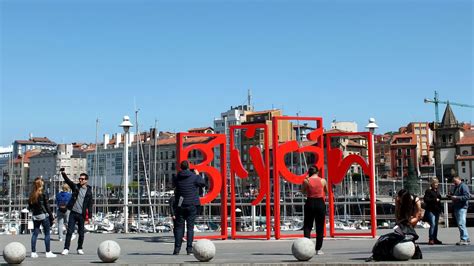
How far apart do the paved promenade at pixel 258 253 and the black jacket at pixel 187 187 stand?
1.21 meters

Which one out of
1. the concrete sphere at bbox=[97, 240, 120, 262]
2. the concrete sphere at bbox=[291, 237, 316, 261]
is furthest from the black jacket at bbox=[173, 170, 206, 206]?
the concrete sphere at bbox=[291, 237, 316, 261]

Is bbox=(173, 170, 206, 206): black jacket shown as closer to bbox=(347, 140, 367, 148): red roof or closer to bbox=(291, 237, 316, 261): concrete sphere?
bbox=(291, 237, 316, 261): concrete sphere

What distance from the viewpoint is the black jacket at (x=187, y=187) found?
1557 centimetres

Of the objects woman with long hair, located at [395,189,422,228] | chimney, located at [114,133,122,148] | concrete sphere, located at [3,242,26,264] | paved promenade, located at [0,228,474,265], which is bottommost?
paved promenade, located at [0,228,474,265]

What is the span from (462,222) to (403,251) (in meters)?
5.79

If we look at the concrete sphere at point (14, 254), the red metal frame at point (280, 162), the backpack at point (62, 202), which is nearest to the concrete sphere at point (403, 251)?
the concrete sphere at point (14, 254)

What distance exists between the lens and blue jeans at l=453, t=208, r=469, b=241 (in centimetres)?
1742

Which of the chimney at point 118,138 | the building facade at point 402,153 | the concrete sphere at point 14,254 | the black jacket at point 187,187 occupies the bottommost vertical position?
the concrete sphere at point 14,254

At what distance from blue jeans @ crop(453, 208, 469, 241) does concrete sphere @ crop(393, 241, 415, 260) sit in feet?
17.8

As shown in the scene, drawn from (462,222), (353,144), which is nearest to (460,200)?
(462,222)

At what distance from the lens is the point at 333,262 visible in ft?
40.2

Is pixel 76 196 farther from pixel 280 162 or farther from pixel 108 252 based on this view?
pixel 280 162

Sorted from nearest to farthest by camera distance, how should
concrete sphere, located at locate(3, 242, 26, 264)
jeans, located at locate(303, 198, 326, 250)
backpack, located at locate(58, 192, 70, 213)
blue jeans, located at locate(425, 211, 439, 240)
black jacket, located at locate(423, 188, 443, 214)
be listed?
1. concrete sphere, located at locate(3, 242, 26, 264)
2. jeans, located at locate(303, 198, 326, 250)
3. blue jeans, located at locate(425, 211, 439, 240)
4. black jacket, located at locate(423, 188, 443, 214)
5. backpack, located at locate(58, 192, 70, 213)

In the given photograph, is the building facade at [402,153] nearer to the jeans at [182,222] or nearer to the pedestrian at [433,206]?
the pedestrian at [433,206]
